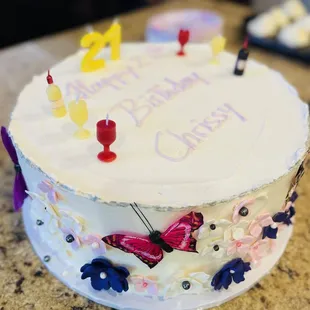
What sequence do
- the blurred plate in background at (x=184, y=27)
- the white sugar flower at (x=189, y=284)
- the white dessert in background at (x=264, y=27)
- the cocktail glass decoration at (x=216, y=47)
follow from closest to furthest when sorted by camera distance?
the white sugar flower at (x=189, y=284), the cocktail glass decoration at (x=216, y=47), the blurred plate in background at (x=184, y=27), the white dessert in background at (x=264, y=27)

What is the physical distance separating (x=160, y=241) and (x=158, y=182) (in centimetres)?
11

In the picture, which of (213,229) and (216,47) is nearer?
(213,229)

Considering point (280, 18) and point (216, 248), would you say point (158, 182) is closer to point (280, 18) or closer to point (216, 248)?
point (216, 248)

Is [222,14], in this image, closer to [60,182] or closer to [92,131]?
[92,131]

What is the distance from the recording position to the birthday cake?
78 centimetres

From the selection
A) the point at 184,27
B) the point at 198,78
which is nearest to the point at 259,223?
the point at 198,78

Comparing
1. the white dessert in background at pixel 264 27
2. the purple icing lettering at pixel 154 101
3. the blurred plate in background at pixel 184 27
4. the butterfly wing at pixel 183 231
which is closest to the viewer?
the butterfly wing at pixel 183 231

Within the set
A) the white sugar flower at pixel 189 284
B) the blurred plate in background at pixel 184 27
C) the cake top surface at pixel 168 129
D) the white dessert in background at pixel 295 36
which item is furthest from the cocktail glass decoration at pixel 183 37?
the white dessert in background at pixel 295 36

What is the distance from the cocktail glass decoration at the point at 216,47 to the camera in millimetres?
1126

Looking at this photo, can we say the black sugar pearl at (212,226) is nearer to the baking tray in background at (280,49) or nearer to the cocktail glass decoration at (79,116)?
the cocktail glass decoration at (79,116)

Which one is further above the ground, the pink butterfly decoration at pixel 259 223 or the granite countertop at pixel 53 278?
the pink butterfly decoration at pixel 259 223

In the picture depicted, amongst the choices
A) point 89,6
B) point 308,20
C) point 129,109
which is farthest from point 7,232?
point 89,6

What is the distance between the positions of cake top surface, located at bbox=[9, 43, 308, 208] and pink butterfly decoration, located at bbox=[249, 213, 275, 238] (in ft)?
0.28

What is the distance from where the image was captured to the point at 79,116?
861mm
